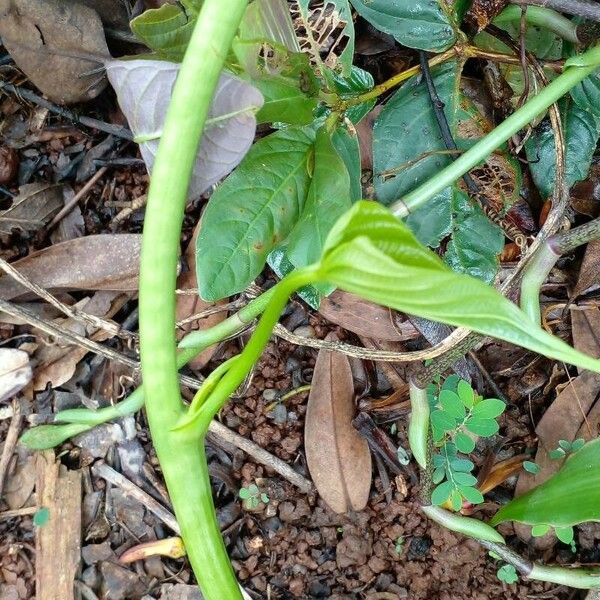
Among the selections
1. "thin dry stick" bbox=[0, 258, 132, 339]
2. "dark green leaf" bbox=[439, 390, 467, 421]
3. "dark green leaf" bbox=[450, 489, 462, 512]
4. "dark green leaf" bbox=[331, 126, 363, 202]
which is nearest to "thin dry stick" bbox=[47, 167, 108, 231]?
"thin dry stick" bbox=[0, 258, 132, 339]

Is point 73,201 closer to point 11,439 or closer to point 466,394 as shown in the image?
point 11,439

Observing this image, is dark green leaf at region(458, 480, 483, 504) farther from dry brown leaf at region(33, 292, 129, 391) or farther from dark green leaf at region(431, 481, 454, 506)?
dry brown leaf at region(33, 292, 129, 391)

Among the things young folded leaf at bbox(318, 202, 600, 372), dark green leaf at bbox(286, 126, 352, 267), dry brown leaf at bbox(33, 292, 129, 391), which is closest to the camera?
young folded leaf at bbox(318, 202, 600, 372)

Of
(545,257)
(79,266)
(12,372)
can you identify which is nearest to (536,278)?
(545,257)

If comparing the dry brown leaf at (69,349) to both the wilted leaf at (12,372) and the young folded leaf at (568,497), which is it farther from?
the young folded leaf at (568,497)

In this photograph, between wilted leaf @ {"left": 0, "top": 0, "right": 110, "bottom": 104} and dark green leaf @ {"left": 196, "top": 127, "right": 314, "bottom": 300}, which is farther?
wilted leaf @ {"left": 0, "top": 0, "right": 110, "bottom": 104}

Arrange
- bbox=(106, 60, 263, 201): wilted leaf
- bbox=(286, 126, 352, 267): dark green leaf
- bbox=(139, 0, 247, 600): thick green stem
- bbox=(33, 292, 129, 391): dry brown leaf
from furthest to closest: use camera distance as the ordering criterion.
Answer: bbox=(33, 292, 129, 391): dry brown leaf → bbox=(286, 126, 352, 267): dark green leaf → bbox=(106, 60, 263, 201): wilted leaf → bbox=(139, 0, 247, 600): thick green stem
